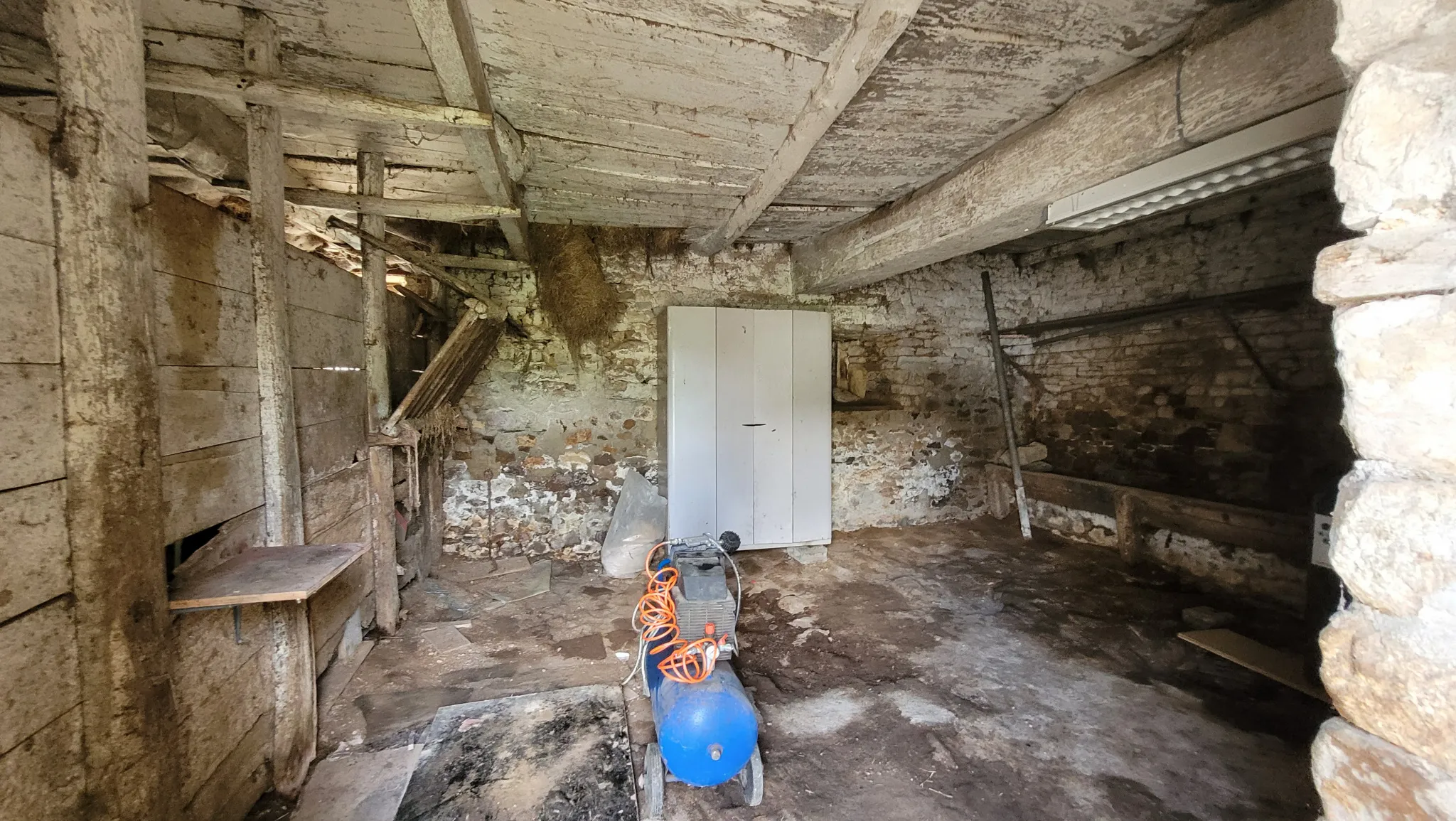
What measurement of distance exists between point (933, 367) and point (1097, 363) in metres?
1.43

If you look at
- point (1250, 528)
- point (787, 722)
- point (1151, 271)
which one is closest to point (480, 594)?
point (787, 722)

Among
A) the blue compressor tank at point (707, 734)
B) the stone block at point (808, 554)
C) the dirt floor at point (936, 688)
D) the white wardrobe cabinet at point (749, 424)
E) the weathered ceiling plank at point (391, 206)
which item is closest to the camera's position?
the blue compressor tank at point (707, 734)

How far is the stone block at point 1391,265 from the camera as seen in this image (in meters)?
0.63

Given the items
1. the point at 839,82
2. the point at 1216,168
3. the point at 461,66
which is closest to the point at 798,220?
the point at 839,82

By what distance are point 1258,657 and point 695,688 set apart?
9.60ft

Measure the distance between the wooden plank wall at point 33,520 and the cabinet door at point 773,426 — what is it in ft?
10.3

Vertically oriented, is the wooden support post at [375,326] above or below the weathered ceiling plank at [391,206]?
below

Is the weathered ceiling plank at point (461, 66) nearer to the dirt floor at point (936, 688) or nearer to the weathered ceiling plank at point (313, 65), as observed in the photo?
the weathered ceiling plank at point (313, 65)

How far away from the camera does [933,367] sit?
4.88m

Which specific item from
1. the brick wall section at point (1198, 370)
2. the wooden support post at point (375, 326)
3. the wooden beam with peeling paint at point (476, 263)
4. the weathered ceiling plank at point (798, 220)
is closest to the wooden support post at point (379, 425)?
the wooden support post at point (375, 326)

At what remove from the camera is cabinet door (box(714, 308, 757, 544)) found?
12.1 ft

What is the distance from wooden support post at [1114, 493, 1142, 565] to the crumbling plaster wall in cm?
141

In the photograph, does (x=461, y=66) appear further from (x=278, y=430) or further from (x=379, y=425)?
(x=379, y=425)

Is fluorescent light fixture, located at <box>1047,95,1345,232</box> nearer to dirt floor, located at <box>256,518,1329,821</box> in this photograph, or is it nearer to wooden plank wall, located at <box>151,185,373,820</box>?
dirt floor, located at <box>256,518,1329,821</box>
